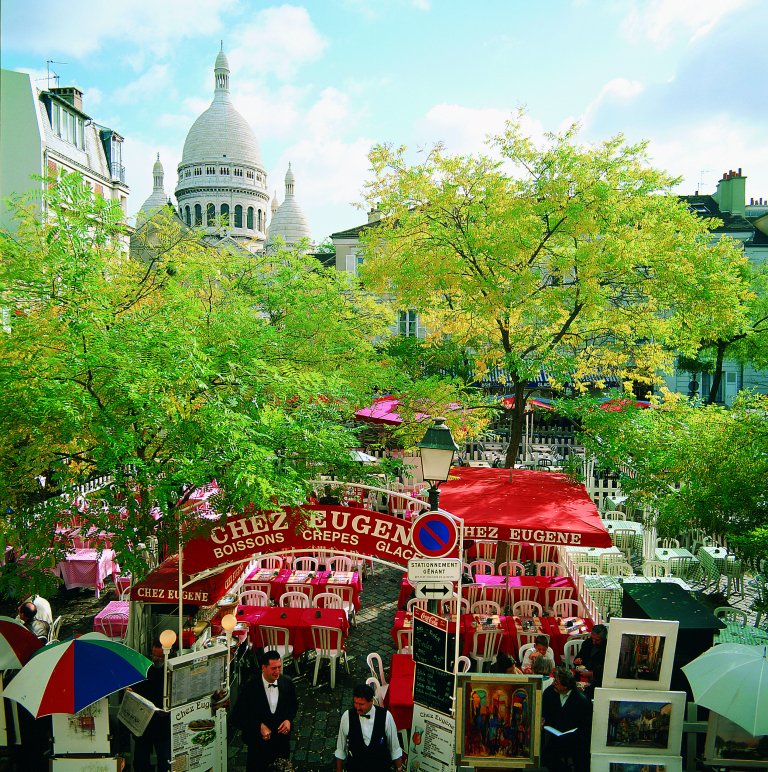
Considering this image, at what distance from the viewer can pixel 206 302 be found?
13.4 metres

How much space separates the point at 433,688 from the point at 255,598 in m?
5.09

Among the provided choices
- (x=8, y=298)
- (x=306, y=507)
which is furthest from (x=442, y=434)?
(x=8, y=298)

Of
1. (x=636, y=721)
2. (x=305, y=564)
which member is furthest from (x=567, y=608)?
(x=305, y=564)

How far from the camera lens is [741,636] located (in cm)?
807

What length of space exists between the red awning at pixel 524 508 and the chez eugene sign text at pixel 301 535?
2055 mm

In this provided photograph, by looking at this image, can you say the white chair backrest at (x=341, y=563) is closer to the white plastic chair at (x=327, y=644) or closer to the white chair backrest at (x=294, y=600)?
the white chair backrest at (x=294, y=600)

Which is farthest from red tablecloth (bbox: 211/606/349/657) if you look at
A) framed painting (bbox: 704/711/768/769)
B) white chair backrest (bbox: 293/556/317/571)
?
framed painting (bbox: 704/711/768/769)

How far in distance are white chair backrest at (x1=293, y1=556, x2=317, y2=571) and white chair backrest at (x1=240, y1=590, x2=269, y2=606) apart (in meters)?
1.09

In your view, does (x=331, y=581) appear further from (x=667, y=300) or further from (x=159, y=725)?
(x=667, y=300)

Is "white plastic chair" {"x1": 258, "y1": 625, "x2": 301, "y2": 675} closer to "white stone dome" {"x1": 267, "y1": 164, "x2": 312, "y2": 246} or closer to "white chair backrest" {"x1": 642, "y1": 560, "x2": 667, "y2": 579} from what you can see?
"white chair backrest" {"x1": 642, "y1": 560, "x2": 667, "y2": 579}

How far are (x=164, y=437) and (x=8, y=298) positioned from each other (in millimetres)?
2818

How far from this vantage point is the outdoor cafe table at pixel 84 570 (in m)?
12.0

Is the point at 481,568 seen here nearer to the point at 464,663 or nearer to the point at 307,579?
the point at 307,579

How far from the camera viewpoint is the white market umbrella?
18.8ft
